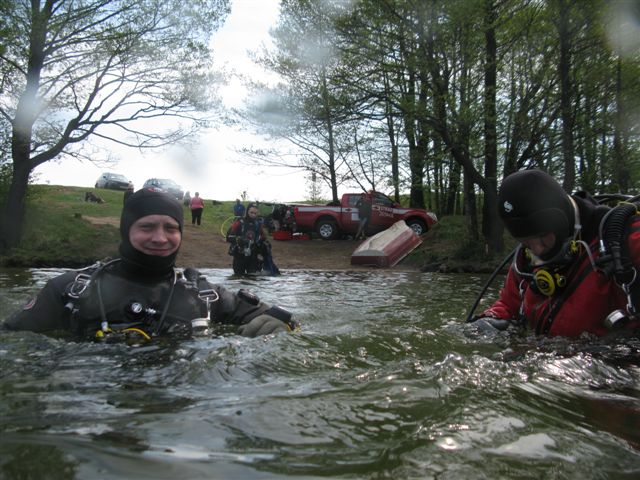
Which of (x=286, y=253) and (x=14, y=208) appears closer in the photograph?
(x=14, y=208)

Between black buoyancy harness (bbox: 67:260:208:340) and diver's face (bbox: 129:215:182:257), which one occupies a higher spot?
diver's face (bbox: 129:215:182:257)

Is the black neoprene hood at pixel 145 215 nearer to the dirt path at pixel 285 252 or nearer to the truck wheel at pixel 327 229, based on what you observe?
the dirt path at pixel 285 252

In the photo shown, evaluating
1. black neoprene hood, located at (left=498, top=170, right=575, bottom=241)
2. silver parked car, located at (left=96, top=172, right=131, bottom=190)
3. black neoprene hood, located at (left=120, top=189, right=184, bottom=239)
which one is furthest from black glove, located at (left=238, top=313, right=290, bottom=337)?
silver parked car, located at (left=96, top=172, right=131, bottom=190)

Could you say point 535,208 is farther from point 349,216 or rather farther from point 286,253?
point 349,216

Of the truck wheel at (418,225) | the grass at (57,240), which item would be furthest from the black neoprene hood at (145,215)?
the truck wheel at (418,225)

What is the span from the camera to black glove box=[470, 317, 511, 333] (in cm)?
381

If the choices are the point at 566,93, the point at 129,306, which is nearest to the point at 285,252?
the point at 566,93

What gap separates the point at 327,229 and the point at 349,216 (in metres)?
1.00

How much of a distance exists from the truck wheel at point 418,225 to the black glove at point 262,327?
52.6ft

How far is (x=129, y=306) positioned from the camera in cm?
349

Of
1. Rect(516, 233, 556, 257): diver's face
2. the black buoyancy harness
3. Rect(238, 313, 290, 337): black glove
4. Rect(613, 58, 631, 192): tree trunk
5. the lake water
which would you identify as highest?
Rect(613, 58, 631, 192): tree trunk

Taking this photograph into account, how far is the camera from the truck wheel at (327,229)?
67.4 feet

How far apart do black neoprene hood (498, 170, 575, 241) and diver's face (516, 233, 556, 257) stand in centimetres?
4

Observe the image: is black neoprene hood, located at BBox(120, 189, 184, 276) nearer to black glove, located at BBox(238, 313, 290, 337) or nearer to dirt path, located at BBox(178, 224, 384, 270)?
black glove, located at BBox(238, 313, 290, 337)
